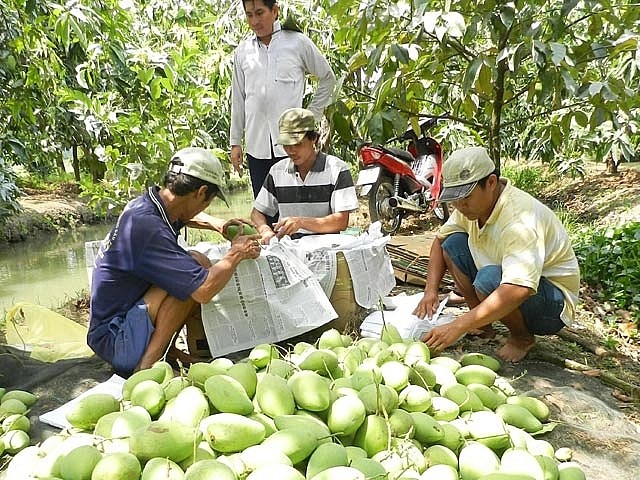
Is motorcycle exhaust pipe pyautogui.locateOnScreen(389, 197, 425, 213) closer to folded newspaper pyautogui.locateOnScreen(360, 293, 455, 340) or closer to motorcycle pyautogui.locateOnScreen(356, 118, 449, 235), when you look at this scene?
motorcycle pyautogui.locateOnScreen(356, 118, 449, 235)

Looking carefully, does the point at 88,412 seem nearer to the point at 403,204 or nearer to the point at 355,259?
the point at 355,259

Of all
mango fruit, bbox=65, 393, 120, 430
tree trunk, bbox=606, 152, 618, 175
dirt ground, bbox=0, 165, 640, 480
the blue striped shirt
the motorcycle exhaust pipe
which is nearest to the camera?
mango fruit, bbox=65, 393, 120, 430

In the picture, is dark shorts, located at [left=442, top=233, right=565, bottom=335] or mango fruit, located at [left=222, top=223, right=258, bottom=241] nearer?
dark shorts, located at [left=442, top=233, right=565, bottom=335]

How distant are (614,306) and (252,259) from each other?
7.66 feet

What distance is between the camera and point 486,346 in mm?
2709

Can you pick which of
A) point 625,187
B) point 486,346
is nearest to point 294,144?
point 486,346

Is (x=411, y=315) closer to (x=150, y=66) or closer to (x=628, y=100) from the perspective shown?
(x=628, y=100)

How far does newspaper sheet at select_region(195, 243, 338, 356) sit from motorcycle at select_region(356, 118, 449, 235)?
2.98 m

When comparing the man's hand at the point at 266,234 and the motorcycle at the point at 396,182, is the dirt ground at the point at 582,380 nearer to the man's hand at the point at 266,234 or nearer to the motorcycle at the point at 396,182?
the man's hand at the point at 266,234

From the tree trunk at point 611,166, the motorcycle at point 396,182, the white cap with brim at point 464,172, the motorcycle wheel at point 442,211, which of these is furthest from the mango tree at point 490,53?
the tree trunk at point 611,166

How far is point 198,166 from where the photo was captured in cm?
219

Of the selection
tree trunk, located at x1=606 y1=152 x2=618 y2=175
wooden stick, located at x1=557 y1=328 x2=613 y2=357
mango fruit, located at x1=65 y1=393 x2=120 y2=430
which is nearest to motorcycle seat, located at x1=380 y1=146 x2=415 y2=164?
wooden stick, located at x1=557 y1=328 x2=613 y2=357

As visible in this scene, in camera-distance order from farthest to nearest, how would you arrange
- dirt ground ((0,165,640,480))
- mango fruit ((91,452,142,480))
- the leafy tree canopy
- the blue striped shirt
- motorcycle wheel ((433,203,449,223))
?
motorcycle wheel ((433,203,449,223))
the blue striped shirt
the leafy tree canopy
dirt ground ((0,165,640,480))
mango fruit ((91,452,142,480))

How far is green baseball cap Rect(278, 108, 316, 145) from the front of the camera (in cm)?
281
